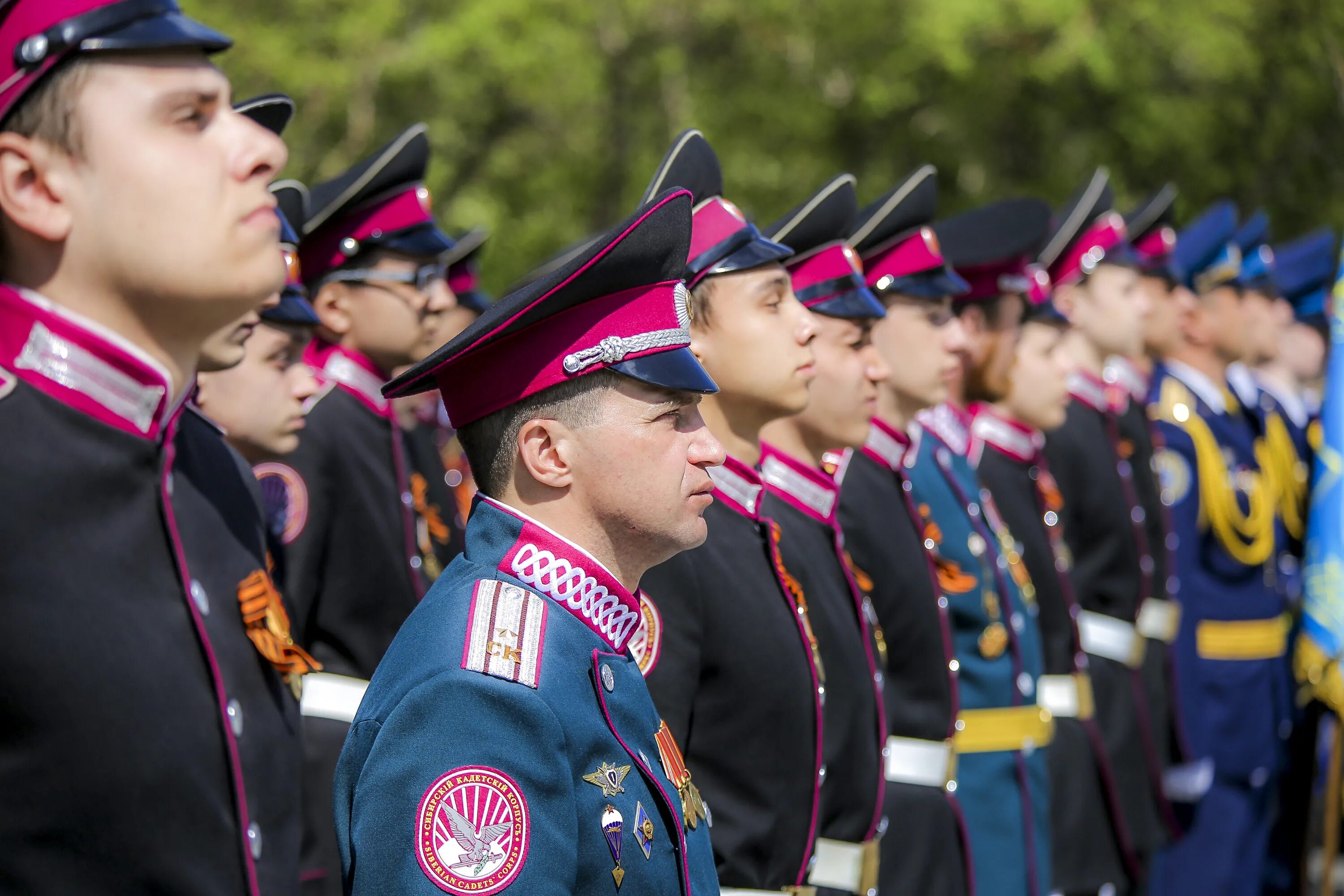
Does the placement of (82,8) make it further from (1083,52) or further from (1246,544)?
(1083,52)

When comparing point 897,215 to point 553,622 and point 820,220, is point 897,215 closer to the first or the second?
point 820,220

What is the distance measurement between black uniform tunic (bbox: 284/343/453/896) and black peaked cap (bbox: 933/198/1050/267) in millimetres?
1972

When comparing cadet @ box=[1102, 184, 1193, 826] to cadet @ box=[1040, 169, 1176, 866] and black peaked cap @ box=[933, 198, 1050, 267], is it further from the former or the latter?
black peaked cap @ box=[933, 198, 1050, 267]

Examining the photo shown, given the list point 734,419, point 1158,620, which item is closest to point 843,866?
point 734,419

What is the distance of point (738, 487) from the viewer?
Result: 12.4ft

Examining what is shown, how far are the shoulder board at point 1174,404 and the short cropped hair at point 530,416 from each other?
5953 mm

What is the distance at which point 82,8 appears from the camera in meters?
2.22

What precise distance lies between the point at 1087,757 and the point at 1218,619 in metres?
1.98

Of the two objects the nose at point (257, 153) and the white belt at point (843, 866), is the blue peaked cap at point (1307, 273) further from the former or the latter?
the nose at point (257, 153)

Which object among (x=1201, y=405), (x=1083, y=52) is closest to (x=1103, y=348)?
(x=1201, y=405)

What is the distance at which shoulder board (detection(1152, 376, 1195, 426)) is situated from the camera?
7941 mm

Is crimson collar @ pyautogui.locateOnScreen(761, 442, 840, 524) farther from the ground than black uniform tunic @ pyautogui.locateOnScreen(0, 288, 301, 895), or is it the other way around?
black uniform tunic @ pyautogui.locateOnScreen(0, 288, 301, 895)

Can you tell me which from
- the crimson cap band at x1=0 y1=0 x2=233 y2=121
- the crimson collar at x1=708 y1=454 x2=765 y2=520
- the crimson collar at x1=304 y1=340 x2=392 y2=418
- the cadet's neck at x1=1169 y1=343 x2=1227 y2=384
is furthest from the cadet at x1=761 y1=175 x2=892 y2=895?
the cadet's neck at x1=1169 y1=343 x2=1227 y2=384

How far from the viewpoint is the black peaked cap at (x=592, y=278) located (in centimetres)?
243
